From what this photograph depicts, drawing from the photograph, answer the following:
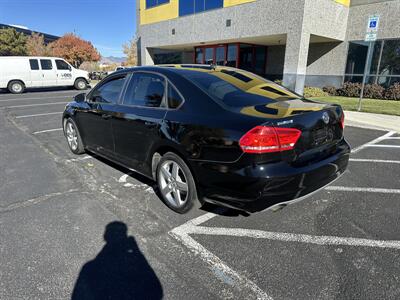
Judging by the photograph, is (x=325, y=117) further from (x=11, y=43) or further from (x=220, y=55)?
(x=11, y=43)

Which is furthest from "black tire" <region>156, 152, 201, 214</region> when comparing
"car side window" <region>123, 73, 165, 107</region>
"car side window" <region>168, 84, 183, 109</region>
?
"car side window" <region>123, 73, 165, 107</region>

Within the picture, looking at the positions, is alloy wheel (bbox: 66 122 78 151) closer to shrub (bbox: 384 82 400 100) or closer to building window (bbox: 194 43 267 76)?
shrub (bbox: 384 82 400 100)

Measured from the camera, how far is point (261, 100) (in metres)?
3.21

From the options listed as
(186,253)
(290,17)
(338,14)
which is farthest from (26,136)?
(338,14)

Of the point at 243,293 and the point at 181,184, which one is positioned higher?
the point at 181,184

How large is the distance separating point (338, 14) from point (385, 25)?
233cm

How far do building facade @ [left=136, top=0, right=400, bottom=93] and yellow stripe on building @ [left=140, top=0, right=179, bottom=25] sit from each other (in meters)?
0.06

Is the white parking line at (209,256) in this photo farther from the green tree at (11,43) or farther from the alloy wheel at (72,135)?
the green tree at (11,43)

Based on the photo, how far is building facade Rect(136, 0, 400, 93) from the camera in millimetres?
14328

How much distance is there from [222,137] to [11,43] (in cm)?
4901

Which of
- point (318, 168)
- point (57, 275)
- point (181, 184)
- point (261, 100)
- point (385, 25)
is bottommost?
point (57, 275)

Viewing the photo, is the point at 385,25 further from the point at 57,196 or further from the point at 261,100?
the point at 57,196

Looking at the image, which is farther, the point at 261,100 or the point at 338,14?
the point at 338,14

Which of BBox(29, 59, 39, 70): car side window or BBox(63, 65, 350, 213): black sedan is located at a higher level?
BBox(29, 59, 39, 70): car side window
